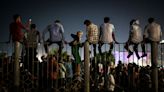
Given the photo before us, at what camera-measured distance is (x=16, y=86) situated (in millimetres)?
11016

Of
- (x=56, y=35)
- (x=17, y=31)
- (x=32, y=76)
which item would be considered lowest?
(x=32, y=76)

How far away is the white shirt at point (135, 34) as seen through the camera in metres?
13.2

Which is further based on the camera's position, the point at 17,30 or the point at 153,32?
the point at 153,32

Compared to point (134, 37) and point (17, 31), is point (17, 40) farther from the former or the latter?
point (134, 37)

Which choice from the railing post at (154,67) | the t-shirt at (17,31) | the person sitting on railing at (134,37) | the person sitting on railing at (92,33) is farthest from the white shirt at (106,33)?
the t-shirt at (17,31)

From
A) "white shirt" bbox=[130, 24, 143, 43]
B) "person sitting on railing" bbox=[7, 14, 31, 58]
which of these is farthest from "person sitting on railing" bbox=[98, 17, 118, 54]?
"person sitting on railing" bbox=[7, 14, 31, 58]

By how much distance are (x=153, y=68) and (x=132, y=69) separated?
1.29 m

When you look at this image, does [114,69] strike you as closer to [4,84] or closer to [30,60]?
[30,60]

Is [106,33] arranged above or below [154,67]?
above

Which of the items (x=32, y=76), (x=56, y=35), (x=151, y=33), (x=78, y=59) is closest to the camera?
(x=32, y=76)

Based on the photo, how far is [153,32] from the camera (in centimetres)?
1300

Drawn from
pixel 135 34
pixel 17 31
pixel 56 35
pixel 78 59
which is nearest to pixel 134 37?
pixel 135 34

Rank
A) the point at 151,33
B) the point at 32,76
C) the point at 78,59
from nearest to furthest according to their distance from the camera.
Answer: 1. the point at 32,76
2. the point at 78,59
3. the point at 151,33

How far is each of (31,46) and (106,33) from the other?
315 centimetres
